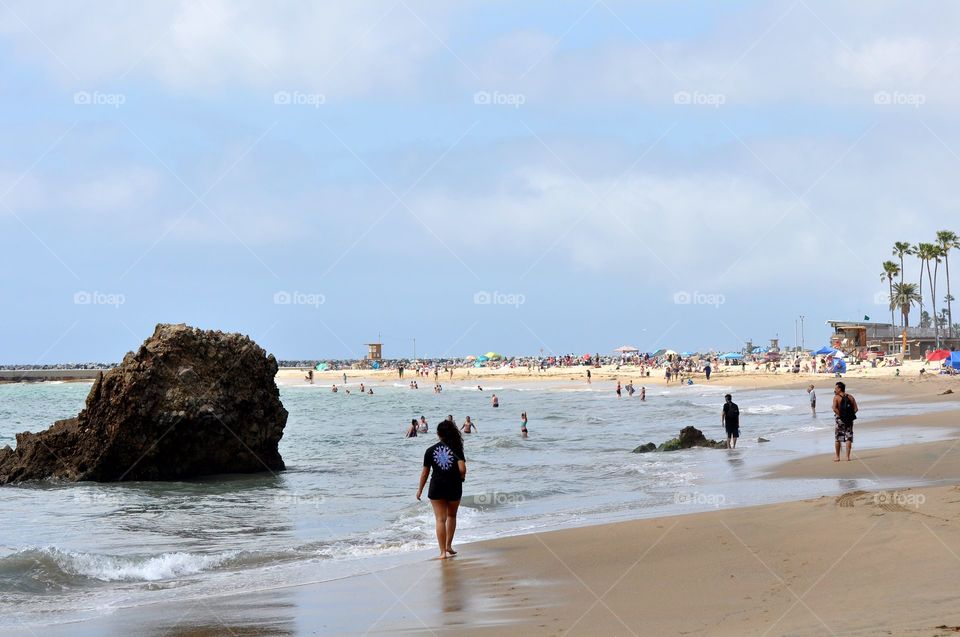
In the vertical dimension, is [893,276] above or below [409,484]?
above

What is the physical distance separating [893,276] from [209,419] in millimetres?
98843

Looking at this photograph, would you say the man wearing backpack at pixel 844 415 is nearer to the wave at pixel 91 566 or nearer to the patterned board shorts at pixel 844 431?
the patterned board shorts at pixel 844 431

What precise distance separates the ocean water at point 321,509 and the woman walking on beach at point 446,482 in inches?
28.6

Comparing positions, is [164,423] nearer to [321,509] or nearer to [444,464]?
[321,509]

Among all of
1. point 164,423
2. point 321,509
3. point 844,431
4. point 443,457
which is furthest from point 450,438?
point 164,423

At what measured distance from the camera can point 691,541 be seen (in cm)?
964

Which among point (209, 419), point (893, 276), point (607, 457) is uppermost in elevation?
point (893, 276)

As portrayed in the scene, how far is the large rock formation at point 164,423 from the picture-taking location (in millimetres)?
20344

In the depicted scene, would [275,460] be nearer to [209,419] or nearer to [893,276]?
[209,419]

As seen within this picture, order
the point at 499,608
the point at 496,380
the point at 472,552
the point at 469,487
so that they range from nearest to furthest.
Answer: the point at 499,608 < the point at 472,552 < the point at 469,487 < the point at 496,380

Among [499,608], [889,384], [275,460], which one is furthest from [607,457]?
[889,384]

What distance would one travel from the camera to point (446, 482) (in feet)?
34.0

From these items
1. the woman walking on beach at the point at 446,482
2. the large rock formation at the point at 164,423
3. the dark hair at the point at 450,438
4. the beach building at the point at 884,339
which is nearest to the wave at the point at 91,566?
the woman walking on beach at the point at 446,482

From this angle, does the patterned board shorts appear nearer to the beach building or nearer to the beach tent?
the beach tent
